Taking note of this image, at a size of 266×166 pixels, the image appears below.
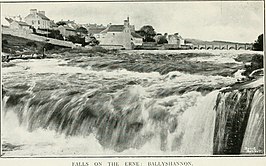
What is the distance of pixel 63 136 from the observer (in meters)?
1.64

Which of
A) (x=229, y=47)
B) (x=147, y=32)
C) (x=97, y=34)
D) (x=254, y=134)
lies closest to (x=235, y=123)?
(x=254, y=134)

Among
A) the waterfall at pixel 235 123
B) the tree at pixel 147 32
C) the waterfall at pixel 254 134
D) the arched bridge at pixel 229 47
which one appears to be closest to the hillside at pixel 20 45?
the tree at pixel 147 32

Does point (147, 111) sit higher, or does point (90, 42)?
point (90, 42)

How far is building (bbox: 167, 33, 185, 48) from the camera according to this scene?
1.66 m

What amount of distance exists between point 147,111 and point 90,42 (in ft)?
1.22

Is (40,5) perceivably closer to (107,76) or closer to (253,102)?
(107,76)

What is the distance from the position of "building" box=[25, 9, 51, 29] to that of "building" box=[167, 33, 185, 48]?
0.50 m

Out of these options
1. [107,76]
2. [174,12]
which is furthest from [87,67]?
[174,12]

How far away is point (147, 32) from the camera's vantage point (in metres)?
1.66

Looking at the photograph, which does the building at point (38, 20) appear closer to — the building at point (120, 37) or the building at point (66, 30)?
the building at point (66, 30)

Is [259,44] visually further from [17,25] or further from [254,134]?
[17,25]

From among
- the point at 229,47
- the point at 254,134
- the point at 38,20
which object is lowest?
the point at 254,134

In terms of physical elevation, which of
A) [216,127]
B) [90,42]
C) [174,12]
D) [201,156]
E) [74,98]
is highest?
[174,12]

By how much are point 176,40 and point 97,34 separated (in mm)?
325
